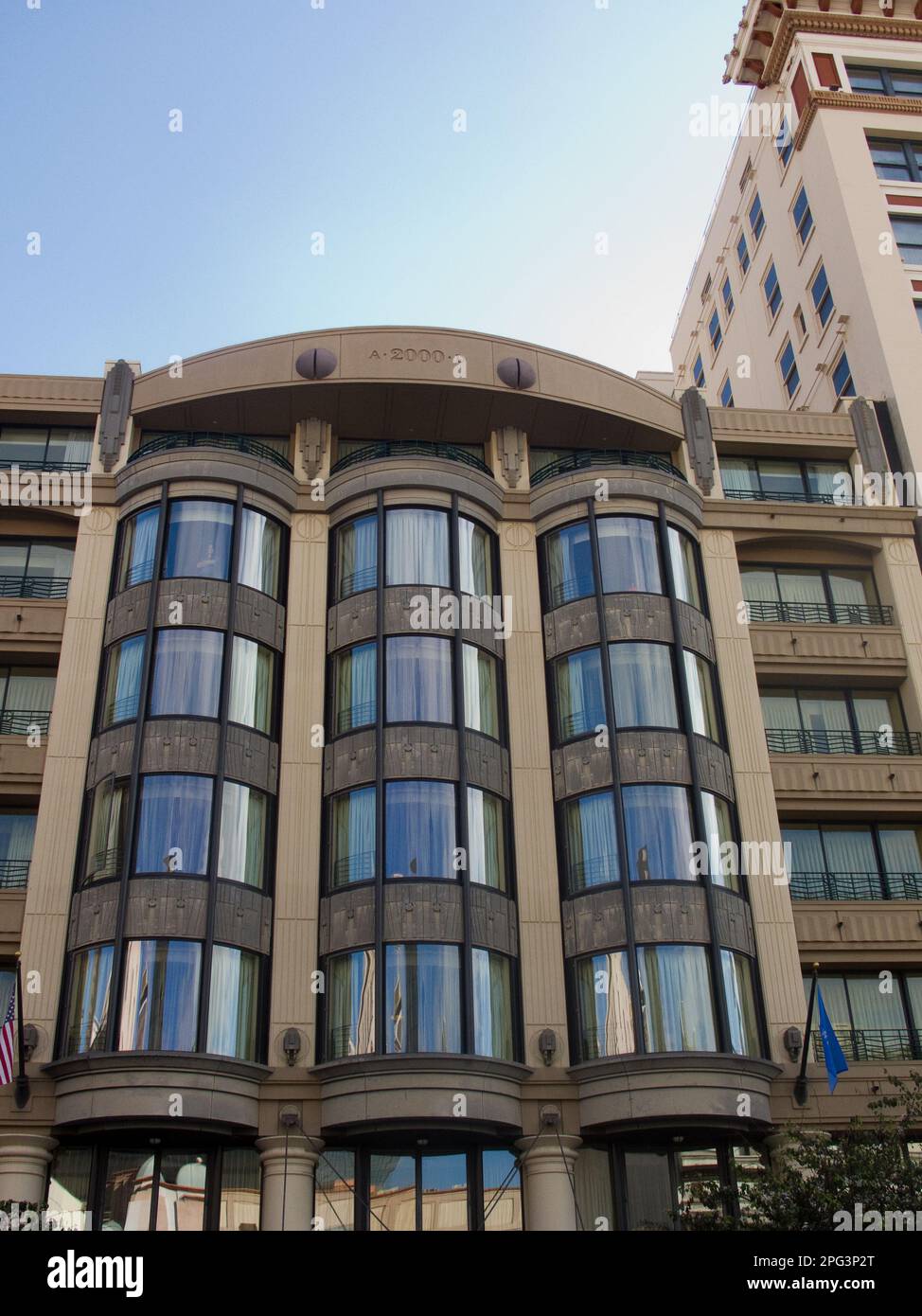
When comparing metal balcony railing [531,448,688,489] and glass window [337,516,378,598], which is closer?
glass window [337,516,378,598]

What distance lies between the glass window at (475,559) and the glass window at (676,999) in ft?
32.0

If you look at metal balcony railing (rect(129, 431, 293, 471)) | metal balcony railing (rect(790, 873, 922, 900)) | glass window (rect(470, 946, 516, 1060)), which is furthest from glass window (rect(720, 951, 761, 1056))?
metal balcony railing (rect(129, 431, 293, 471))

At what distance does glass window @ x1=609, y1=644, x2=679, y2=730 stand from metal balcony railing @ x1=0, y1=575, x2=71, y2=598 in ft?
45.7

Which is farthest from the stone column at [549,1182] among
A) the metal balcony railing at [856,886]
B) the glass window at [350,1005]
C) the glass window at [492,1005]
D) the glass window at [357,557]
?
the glass window at [357,557]

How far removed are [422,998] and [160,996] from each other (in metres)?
5.15

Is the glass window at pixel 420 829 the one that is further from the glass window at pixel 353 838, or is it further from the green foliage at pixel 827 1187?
the green foliage at pixel 827 1187

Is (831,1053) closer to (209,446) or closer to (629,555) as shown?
(629,555)

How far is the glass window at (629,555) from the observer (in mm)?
30766

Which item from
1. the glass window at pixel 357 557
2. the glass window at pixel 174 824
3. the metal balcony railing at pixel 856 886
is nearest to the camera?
the glass window at pixel 174 824

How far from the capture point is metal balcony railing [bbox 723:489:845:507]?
1383 inches

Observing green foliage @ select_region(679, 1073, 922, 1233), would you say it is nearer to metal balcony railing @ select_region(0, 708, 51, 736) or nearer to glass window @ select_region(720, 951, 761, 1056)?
glass window @ select_region(720, 951, 761, 1056)

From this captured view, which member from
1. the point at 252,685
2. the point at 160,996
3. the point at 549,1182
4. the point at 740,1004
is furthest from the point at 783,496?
the point at 160,996
